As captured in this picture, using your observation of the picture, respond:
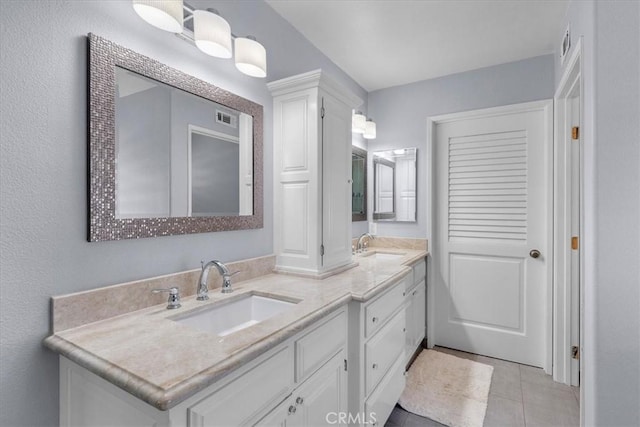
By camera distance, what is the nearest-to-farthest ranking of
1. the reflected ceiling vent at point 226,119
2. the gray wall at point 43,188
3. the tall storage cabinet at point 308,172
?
the gray wall at point 43,188 < the reflected ceiling vent at point 226,119 < the tall storage cabinet at point 308,172

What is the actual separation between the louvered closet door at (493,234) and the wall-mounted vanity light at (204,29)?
200 cm

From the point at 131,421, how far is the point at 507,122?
3038 mm

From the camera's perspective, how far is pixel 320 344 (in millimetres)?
1220

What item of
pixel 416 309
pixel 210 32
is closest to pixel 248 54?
pixel 210 32

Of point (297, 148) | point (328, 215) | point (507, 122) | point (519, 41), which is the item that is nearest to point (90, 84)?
point (297, 148)

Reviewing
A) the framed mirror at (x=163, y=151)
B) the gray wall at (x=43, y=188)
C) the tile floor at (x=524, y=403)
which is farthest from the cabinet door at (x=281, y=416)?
the tile floor at (x=524, y=403)

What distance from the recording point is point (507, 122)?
8.54 feet

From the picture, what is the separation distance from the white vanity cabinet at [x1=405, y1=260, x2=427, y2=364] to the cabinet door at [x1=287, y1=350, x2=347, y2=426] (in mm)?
1043

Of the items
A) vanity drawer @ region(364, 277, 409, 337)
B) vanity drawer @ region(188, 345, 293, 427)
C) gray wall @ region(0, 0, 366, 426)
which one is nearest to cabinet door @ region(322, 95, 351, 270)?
vanity drawer @ region(364, 277, 409, 337)

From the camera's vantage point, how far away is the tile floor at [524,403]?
186 centimetres

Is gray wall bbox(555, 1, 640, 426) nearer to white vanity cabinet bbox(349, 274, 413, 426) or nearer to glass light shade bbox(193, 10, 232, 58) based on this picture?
white vanity cabinet bbox(349, 274, 413, 426)

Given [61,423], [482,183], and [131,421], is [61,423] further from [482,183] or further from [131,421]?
[482,183]

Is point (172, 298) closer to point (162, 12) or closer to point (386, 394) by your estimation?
point (162, 12)

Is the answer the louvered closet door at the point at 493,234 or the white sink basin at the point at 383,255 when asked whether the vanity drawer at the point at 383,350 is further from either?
the louvered closet door at the point at 493,234
